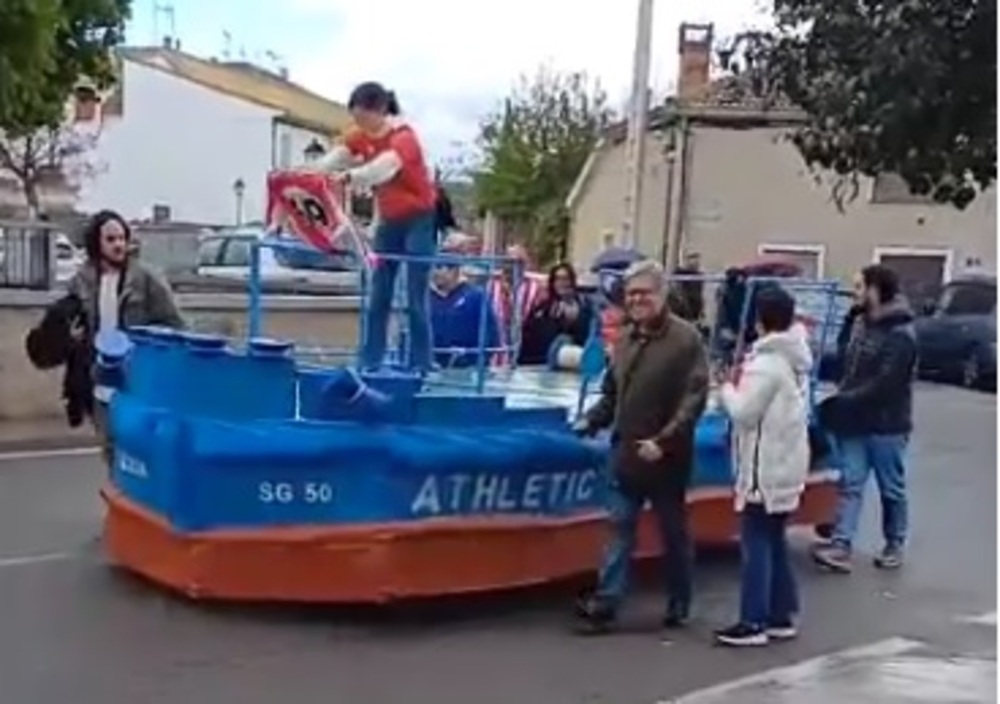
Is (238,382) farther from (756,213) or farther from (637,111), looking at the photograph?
(756,213)

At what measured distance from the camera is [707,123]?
4012cm

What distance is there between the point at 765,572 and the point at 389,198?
2.52m

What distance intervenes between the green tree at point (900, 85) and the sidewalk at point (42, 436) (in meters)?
7.87

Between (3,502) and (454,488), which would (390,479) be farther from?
(3,502)

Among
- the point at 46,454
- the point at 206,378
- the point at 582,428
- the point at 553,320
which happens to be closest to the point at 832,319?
→ the point at 553,320

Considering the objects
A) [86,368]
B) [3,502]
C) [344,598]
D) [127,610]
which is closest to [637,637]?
[344,598]

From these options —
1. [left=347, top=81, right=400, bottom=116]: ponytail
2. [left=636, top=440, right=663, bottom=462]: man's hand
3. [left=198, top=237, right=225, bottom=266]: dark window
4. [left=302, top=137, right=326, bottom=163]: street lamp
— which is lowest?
[left=198, top=237, right=225, bottom=266]: dark window

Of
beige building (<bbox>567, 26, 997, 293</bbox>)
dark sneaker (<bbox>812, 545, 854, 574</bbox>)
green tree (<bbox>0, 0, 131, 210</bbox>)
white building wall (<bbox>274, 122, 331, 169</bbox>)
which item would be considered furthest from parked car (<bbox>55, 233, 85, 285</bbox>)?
white building wall (<bbox>274, 122, 331, 169</bbox>)

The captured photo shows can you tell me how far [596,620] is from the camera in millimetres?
9102

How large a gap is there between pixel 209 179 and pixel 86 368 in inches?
2269

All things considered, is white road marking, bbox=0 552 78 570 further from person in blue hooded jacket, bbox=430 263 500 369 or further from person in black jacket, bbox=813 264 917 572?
person in black jacket, bbox=813 264 917 572

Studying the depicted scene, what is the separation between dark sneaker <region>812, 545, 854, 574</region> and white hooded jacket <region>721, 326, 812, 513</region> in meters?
2.29

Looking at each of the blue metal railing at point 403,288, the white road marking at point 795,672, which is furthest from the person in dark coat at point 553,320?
the white road marking at point 795,672

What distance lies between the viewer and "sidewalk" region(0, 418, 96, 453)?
51.0 feet
